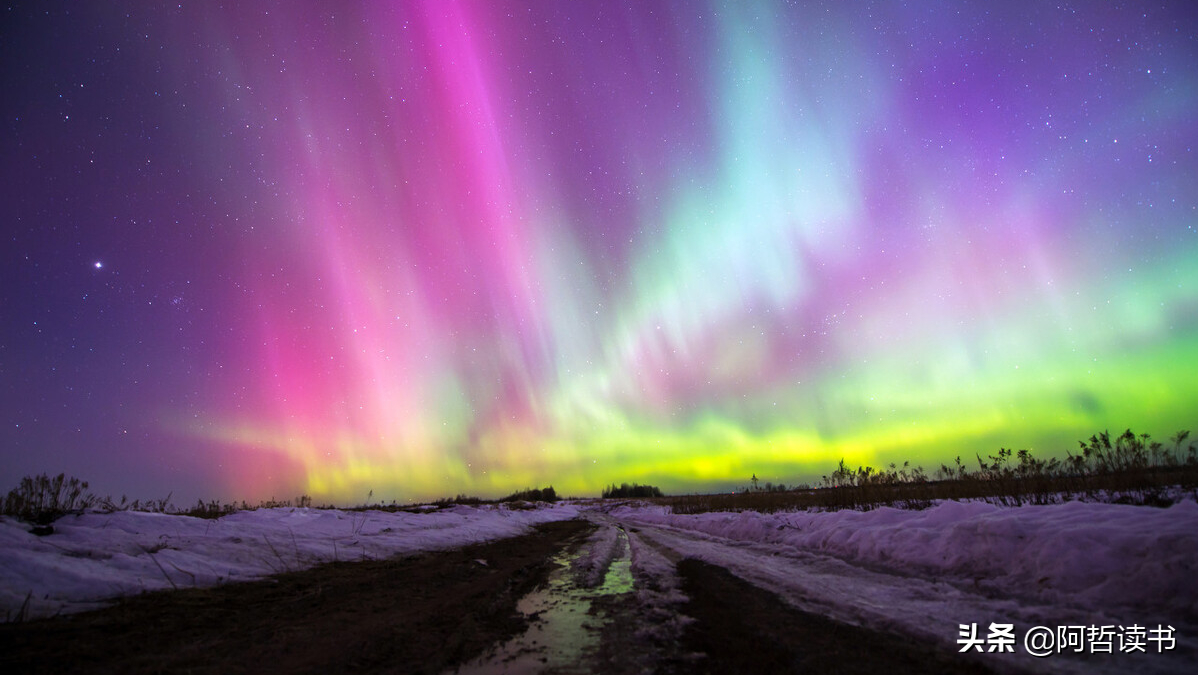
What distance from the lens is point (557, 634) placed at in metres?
4.45

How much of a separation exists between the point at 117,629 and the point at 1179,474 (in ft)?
72.4

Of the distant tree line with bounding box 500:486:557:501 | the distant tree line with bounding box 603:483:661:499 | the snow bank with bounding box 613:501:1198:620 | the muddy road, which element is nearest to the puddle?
the muddy road

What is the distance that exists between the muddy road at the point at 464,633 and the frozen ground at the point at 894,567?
288 mm

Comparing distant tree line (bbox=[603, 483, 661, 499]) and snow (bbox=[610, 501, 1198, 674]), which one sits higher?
snow (bbox=[610, 501, 1198, 674])

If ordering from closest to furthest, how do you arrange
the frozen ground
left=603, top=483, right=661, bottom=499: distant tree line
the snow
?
the snow, the frozen ground, left=603, top=483, right=661, bottom=499: distant tree line

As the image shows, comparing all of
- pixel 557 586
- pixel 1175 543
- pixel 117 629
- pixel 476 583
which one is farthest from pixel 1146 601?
pixel 117 629

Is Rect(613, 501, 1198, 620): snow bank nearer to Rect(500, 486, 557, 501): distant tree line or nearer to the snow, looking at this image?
the snow

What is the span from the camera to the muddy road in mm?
3527

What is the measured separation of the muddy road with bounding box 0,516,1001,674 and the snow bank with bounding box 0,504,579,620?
472mm

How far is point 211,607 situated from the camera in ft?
17.5

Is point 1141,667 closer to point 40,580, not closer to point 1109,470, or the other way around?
point 40,580

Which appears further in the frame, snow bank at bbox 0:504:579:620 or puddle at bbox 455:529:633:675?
snow bank at bbox 0:504:579:620

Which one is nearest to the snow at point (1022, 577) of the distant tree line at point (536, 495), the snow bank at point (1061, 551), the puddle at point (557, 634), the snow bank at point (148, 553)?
the snow bank at point (1061, 551)

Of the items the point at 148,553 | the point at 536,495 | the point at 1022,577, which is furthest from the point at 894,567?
the point at 536,495
